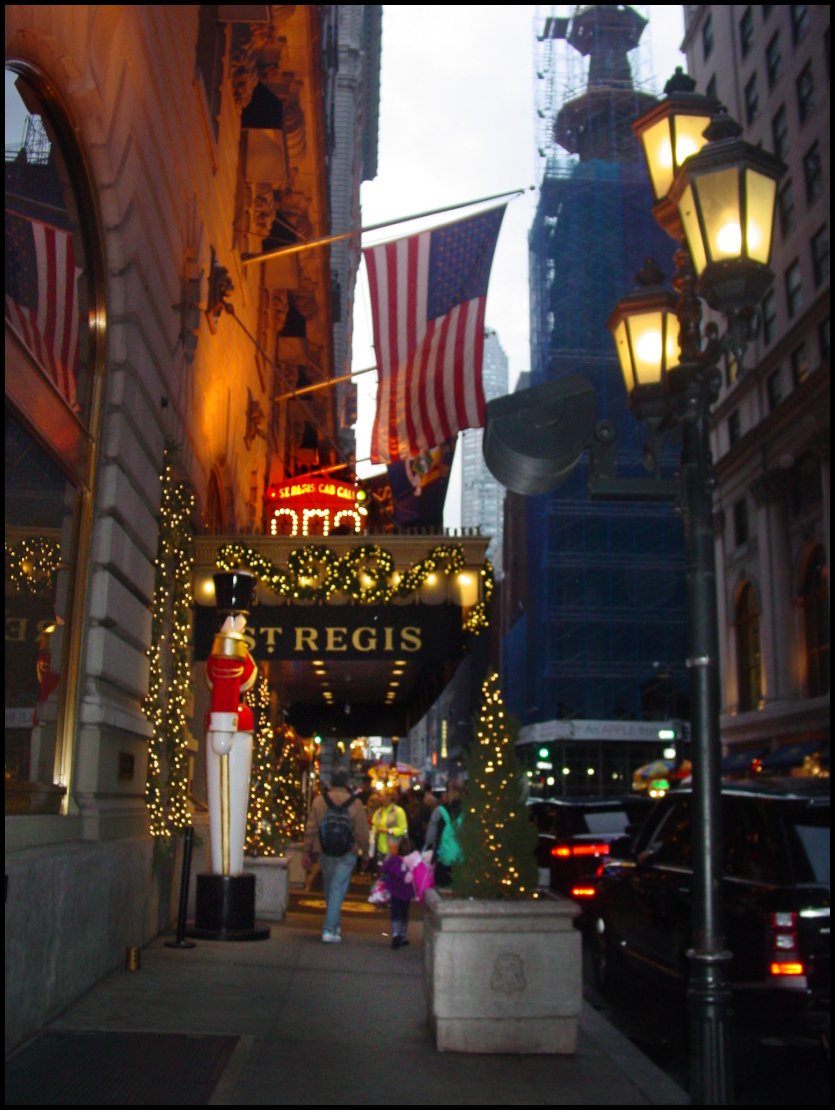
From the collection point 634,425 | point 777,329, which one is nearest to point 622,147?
point 634,425

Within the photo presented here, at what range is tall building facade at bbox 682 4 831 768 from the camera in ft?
134

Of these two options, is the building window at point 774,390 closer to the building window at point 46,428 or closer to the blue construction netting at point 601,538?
the blue construction netting at point 601,538

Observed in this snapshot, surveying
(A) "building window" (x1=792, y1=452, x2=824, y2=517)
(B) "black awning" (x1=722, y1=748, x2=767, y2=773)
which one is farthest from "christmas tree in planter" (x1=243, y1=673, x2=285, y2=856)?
(B) "black awning" (x1=722, y1=748, x2=767, y2=773)

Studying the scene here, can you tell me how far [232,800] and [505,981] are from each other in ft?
16.4

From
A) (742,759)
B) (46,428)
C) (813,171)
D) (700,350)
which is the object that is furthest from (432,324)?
(742,759)

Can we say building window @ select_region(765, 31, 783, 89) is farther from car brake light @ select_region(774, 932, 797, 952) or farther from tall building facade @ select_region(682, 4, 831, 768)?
car brake light @ select_region(774, 932, 797, 952)

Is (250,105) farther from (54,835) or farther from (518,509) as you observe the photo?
(518,509)

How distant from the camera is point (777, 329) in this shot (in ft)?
147

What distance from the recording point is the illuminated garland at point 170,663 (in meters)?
12.0

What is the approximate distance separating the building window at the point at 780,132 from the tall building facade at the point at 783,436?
61 millimetres

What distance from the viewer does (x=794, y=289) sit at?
142 ft

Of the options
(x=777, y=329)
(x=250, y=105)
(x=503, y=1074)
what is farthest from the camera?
(x=777, y=329)

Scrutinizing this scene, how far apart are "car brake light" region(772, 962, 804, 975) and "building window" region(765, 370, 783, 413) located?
1597 inches

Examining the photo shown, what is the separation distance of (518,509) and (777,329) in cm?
3955
